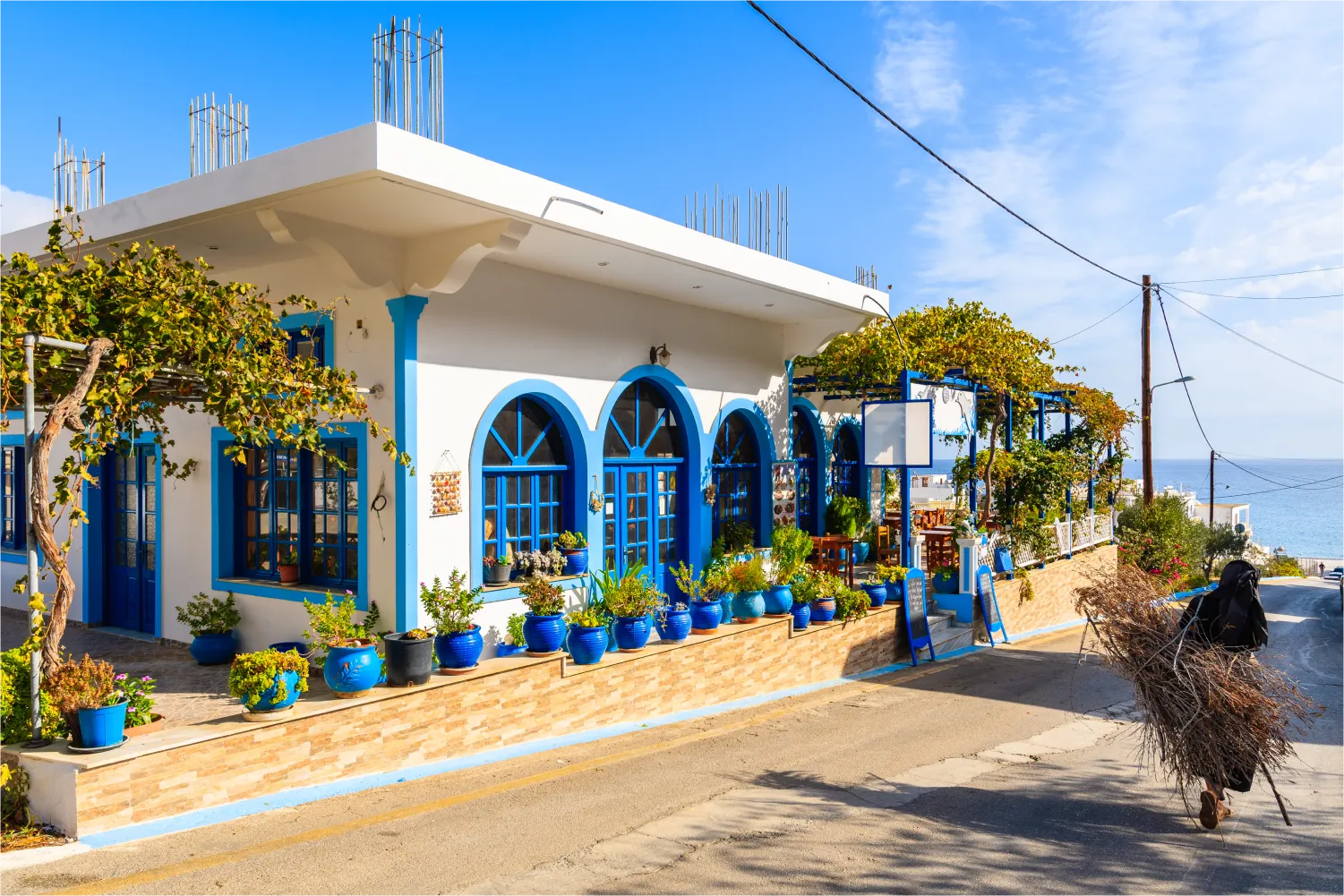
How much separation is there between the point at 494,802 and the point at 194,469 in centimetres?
559

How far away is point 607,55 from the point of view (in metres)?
9.25

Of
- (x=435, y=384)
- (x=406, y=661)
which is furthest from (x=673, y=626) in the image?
(x=435, y=384)

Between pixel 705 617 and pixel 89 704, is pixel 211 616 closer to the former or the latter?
pixel 89 704

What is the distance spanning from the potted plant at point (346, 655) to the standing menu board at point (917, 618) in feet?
24.8

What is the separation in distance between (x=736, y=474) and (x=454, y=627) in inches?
252

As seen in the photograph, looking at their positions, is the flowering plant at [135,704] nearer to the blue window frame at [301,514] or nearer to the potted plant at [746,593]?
the blue window frame at [301,514]

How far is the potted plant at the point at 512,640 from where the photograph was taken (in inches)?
350

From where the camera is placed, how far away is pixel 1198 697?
5492mm

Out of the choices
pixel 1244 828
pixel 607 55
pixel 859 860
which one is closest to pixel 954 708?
pixel 1244 828

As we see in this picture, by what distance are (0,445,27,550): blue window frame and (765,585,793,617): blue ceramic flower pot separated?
32.0 feet

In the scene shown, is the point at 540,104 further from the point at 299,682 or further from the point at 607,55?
the point at 299,682

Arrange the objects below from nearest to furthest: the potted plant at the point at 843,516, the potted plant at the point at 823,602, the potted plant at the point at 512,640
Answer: the potted plant at the point at 512,640 < the potted plant at the point at 823,602 < the potted plant at the point at 843,516

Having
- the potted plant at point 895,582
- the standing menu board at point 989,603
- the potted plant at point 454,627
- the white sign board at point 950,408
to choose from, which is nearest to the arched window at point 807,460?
the white sign board at point 950,408

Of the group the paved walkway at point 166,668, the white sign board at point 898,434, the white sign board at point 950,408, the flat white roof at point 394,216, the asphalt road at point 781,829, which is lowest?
the asphalt road at point 781,829
